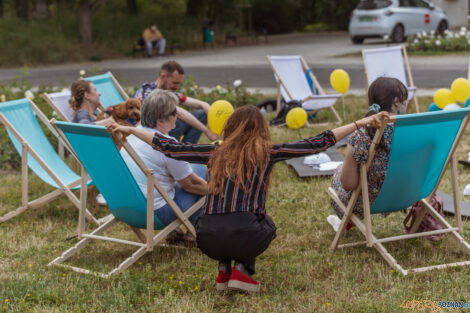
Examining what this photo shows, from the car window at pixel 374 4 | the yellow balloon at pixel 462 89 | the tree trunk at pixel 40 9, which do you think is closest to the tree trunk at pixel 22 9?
the tree trunk at pixel 40 9

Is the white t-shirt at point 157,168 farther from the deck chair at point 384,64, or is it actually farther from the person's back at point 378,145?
the deck chair at point 384,64

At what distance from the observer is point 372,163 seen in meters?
3.58

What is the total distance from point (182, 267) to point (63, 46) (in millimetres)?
17531

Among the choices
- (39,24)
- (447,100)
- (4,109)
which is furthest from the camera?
(39,24)

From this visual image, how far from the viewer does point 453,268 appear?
3479 millimetres

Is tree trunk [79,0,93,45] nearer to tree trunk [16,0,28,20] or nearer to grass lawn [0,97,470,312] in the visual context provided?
tree trunk [16,0,28,20]

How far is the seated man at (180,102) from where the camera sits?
532 centimetres

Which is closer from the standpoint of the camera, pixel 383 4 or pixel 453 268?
pixel 453 268

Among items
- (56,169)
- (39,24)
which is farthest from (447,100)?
(39,24)

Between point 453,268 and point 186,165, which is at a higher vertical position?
point 186,165

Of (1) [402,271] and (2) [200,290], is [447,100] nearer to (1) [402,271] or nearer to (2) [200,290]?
(1) [402,271]

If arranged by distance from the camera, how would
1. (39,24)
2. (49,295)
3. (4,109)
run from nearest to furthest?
(49,295) → (4,109) → (39,24)

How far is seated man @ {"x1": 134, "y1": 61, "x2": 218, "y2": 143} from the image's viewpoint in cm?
532

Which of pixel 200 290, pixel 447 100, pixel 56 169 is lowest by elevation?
pixel 200 290
